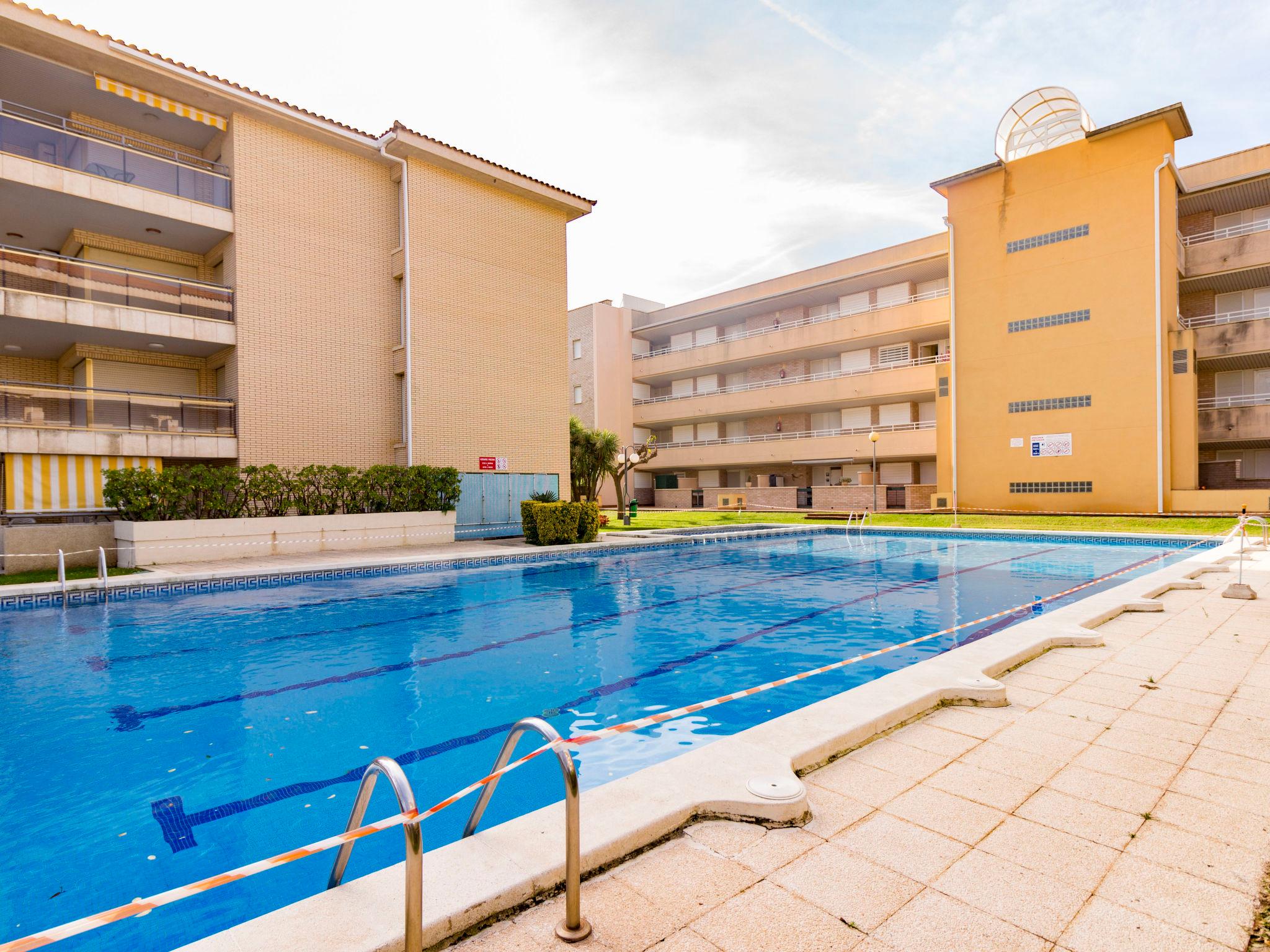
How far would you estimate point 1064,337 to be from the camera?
26953mm

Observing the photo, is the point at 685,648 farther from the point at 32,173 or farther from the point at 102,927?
the point at 32,173

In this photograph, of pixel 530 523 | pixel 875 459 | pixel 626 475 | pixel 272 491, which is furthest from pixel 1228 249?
pixel 272 491

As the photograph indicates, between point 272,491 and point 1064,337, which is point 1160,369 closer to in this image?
point 1064,337

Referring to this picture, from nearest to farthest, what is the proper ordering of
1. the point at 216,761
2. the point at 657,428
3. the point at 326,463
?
the point at 216,761 < the point at 326,463 < the point at 657,428

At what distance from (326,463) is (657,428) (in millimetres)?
30235

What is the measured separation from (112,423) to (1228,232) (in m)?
39.0

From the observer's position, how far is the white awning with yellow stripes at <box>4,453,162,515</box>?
1464 centimetres

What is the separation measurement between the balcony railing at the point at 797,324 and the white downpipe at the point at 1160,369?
26.7 ft

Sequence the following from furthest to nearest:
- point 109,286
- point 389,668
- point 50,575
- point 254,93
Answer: point 254,93 < point 109,286 < point 50,575 < point 389,668

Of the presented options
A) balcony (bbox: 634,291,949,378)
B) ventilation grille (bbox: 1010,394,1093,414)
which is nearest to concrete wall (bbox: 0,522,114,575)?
ventilation grille (bbox: 1010,394,1093,414)

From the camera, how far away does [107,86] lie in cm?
1603

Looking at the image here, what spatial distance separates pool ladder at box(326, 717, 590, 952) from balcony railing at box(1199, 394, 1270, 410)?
32.6m

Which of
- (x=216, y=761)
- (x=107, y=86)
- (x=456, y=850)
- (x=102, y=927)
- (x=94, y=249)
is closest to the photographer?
(x=456, y=850)

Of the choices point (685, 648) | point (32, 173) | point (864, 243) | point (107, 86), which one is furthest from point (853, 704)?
point (864, 243)
